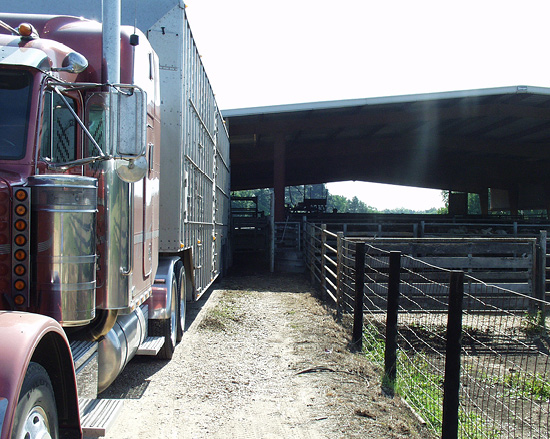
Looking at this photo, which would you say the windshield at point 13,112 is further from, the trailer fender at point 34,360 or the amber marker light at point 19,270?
the trailer fender at point 34,360

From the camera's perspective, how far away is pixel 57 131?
3393 millimetres

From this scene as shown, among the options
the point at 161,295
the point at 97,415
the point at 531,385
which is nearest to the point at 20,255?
the point at 97,415

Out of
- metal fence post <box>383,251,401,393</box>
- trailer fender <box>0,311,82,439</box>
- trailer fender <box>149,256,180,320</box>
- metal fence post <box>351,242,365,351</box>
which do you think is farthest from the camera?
metal fence post <box>351,242,365,351</box>

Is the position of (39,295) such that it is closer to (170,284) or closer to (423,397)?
(170,284)

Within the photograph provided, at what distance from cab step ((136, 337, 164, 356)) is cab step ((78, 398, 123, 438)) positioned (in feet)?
6.02

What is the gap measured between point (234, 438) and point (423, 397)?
6.67 ft

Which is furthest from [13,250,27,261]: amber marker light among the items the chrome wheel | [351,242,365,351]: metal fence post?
[351,242,365,351]: metal fence post

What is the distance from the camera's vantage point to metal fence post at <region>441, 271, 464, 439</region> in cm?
367

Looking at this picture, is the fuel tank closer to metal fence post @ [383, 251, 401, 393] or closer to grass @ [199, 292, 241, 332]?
metal fence post @ [383, 251, 401, 393]

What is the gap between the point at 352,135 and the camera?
25.6 metres

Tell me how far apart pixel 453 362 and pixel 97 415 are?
8.24 feet

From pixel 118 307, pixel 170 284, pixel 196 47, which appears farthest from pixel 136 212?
pixel 196 47

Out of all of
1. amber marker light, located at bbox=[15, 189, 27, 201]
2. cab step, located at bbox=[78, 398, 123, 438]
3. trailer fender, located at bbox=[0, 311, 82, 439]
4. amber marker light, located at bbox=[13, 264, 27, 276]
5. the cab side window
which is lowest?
cab step, located at bbox=[78, 398, 123, 438]

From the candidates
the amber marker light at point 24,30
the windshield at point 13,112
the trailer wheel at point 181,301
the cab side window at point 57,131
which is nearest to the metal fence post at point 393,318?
the trailer wheel at point 181,301
